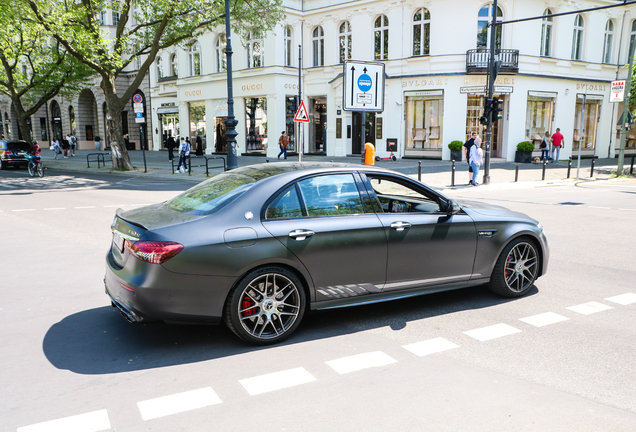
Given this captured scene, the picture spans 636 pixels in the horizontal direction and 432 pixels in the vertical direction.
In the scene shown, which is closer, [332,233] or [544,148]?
[332,233]

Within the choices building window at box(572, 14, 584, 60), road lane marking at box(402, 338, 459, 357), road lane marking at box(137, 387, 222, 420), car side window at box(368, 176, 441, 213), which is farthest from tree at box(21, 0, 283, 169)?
road lane marking at box(137, 387, 222, 420)

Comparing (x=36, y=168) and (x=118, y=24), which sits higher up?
(x=118, y=24)

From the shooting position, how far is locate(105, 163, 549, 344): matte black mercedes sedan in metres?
4.18

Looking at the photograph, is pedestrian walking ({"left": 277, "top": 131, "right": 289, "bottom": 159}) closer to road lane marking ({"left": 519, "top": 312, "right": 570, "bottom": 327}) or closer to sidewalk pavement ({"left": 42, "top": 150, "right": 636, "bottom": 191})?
sidewalk pavement ({"left": 42, "top": 150, "right": 636, "bottom": 191})

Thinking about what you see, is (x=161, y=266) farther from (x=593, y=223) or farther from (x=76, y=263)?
(x=593, y=223)

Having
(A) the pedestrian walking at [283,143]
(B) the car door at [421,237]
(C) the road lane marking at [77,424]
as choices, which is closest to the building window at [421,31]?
(A) the pedestrian walking at [283,143]

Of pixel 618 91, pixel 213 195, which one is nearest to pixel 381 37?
pixel 618 91

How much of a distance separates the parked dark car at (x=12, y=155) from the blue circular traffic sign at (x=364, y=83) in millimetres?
21641

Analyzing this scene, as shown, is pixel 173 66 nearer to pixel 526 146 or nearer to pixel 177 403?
pixel 526 146

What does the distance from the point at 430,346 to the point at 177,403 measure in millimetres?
2133

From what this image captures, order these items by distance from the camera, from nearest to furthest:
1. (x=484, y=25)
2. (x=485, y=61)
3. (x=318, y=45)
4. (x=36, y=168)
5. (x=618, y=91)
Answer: (x=618, y=91)
(x=36, y=168)
(x=485, y=61)
(x=484, y=25)
(x=318, y=45)

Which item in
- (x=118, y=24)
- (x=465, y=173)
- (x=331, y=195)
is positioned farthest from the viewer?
(x=465, y=173)

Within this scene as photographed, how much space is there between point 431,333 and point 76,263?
5123mm

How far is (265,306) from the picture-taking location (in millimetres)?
4430
